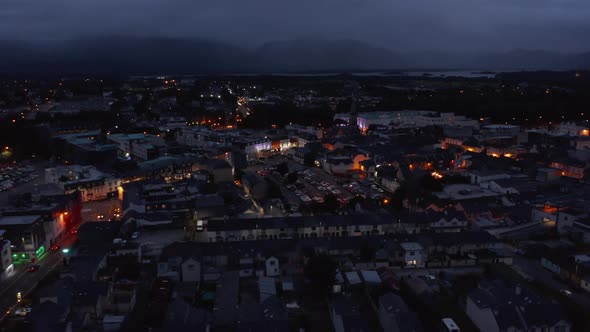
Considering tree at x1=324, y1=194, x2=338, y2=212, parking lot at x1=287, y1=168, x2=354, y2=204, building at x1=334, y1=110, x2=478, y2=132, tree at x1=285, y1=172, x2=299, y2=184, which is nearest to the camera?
tree at x1=324, y1=194, x2=338, y2=212

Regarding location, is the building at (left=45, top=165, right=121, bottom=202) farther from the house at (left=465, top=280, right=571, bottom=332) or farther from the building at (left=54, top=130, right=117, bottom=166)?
the house at (left=465, top=280, right=571, bottom=332)

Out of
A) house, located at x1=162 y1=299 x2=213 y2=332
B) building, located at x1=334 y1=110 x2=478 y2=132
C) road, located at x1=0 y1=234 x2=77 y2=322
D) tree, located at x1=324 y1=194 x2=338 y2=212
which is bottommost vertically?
road, located at x1=0 y1=234 x2=77 y2=322

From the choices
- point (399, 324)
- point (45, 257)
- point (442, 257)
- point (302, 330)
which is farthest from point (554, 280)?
point (45, 257)

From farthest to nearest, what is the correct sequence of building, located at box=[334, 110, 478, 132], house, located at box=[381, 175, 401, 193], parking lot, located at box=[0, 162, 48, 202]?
building, located at box=[334, 110, 478, 132] < parking lot, located at box=[0, 162, 48, 202] < house, located at box=[381, 175, 401, 193]

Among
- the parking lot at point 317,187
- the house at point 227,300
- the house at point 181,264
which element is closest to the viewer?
the house at point 227,300

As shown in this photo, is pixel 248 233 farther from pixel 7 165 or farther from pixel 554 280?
pixel 7 165

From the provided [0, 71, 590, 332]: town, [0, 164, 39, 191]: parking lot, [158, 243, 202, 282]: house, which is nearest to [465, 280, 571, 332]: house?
[0, 71, 590, 332]: town

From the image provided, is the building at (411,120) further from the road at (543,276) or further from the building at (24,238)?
the building at (24,238)

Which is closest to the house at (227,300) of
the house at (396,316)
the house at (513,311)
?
the house at (396,316)
